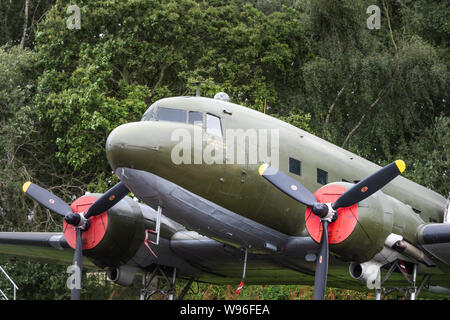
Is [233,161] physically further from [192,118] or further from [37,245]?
[37,245]

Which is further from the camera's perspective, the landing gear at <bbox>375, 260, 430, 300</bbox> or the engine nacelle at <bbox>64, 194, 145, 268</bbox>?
the engine nacelle at <bbox>64, 194, 145, 268</bbox>

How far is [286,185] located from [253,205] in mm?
821

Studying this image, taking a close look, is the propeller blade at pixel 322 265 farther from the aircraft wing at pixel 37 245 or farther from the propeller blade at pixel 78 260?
the aircraft wing at pixel 37 245

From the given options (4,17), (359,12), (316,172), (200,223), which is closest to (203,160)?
(200,223)

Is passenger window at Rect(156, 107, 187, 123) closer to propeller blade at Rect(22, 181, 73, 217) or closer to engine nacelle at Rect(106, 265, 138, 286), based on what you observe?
propeller blade at Rect(22, 181, 73, 217)

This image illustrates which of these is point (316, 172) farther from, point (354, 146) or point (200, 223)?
point (354, 146)

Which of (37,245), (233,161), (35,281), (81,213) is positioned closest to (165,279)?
(81,213)

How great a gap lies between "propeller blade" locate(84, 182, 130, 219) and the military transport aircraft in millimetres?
25

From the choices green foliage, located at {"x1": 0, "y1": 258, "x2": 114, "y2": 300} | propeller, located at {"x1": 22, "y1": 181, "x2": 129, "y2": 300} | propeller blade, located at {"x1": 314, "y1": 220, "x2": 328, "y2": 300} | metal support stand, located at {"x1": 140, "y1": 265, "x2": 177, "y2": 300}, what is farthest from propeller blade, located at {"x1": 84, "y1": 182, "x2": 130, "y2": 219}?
green foliage, located at {"x1": 0, "y1": 258, "x2": 114, "y2": 300}

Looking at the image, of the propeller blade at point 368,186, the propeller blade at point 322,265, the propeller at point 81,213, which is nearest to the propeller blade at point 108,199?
the propeller at point 81,213

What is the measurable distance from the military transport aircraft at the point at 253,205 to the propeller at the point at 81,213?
2 cm

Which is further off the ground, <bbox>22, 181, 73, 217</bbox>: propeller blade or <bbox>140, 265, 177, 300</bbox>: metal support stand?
<bbox>22, 181, 73, 217</bbox>: propeller blade

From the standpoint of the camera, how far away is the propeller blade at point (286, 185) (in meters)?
9.60

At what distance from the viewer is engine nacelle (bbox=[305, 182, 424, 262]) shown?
31.4 feet
